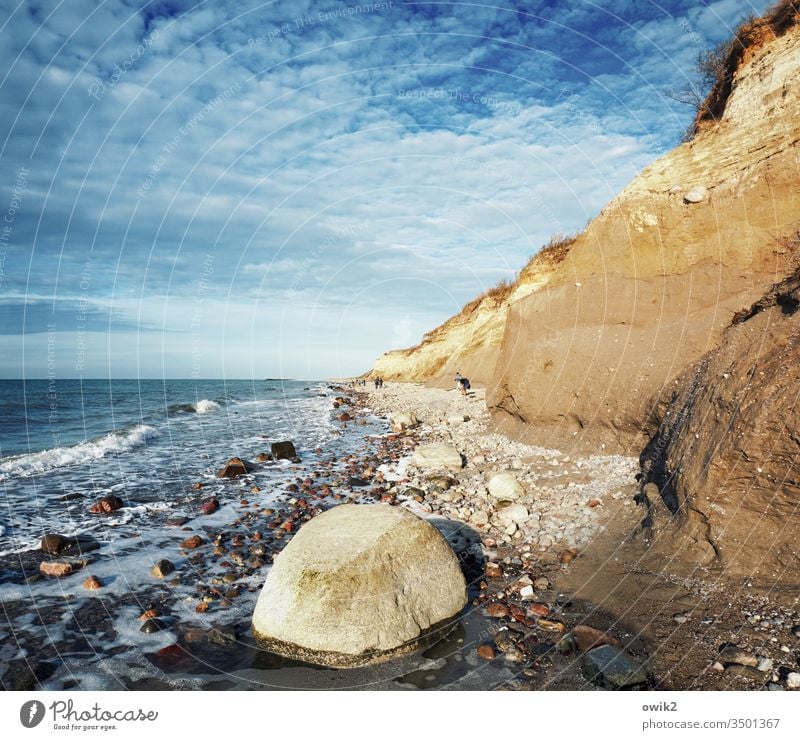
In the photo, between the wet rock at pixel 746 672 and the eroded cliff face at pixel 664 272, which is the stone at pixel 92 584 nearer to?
the wet rock at pixel 746 672

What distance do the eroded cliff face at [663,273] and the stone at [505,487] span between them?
236cm

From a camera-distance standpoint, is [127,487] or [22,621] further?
[127,487]

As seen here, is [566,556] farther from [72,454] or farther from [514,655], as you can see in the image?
[72,454]

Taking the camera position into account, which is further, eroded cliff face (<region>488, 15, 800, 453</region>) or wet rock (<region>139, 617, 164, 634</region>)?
eroded cliff face (<region>488, 15, 800, 453</region>)

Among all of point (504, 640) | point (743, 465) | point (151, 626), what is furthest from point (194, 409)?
point (743, 465)

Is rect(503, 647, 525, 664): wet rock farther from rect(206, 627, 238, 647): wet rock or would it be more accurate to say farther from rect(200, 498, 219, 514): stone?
rect(200, 498, 219, 514): stone

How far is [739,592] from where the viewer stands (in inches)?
213

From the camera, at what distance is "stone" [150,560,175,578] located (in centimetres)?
748

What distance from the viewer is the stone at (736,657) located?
14.7ft

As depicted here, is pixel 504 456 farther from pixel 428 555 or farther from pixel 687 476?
pixel 428 555

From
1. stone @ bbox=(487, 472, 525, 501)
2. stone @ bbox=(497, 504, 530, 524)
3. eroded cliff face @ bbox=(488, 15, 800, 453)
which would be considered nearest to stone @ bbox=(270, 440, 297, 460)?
eroded cliff face @ bbox=(488, 15, 800, 453)

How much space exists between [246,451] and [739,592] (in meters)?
16.2

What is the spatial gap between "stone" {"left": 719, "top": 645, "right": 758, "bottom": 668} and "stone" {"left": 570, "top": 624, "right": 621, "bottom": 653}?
99 cm
